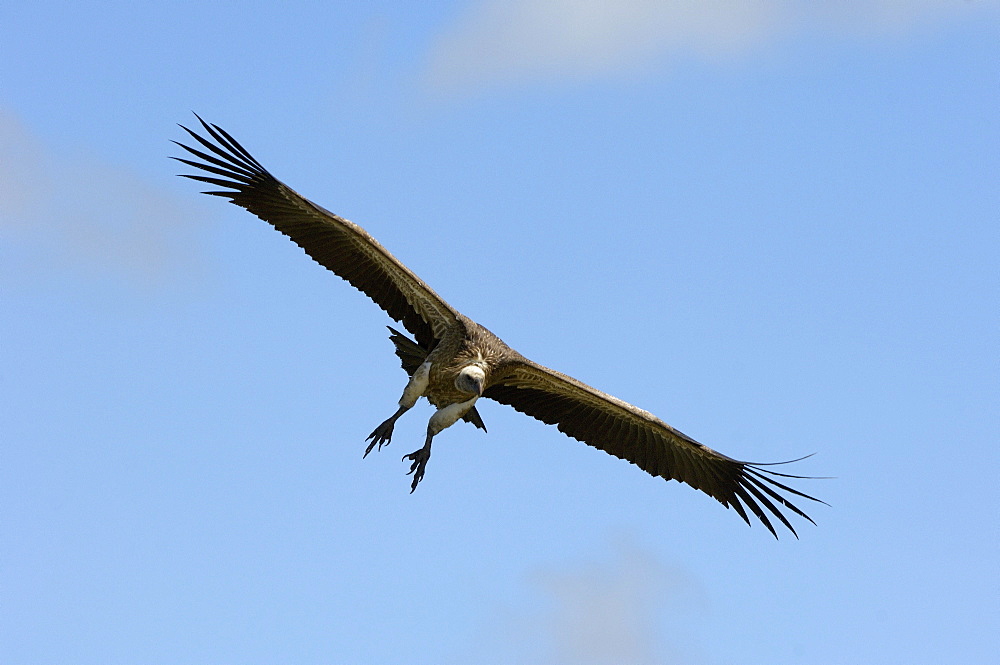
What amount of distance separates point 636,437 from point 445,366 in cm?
262

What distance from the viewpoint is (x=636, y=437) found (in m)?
16.5

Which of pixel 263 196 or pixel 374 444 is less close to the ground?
pixel 263 196

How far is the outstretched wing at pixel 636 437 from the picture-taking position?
52.3ft

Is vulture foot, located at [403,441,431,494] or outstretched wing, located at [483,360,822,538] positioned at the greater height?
outstretched wing, located at [483,360,822,538]

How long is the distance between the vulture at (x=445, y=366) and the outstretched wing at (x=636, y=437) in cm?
1

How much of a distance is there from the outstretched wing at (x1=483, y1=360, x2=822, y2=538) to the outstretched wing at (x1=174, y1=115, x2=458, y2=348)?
53.4 inches

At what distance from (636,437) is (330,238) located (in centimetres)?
395

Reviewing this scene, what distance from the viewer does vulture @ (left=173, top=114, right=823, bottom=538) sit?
580 inches

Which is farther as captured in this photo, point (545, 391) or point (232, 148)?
point (545, 391)

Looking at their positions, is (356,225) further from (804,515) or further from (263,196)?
(804,515)

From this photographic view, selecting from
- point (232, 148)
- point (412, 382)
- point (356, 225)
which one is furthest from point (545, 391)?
point (232, 148)

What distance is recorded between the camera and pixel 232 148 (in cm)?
1465

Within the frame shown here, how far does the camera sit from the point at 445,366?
14.9m

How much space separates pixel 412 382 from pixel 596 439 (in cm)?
248
